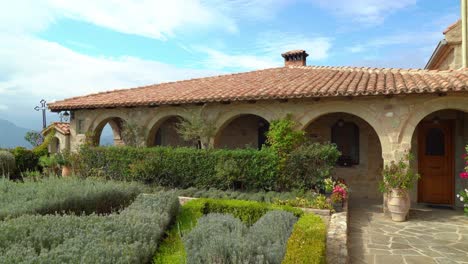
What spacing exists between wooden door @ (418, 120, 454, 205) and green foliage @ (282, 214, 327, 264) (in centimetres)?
640

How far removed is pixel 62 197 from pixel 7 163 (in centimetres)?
960

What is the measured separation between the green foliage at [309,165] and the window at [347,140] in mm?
2638

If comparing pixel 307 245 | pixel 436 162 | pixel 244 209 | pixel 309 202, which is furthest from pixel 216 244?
pixel 436 162

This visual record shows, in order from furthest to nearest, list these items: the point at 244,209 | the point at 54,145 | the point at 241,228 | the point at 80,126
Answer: the point at 54,145
the point at 80,126
the point at 244,209
the point at 241,228

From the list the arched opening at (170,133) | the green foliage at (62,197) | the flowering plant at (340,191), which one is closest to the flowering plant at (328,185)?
the flowering plant at (340,191)

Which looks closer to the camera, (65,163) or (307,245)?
(307,245)

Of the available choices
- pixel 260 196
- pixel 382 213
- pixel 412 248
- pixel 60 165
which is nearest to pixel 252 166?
pixel 260 196

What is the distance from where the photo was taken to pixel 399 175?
7.84 m

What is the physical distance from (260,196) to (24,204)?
17.4ft

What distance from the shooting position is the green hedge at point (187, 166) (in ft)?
29.6

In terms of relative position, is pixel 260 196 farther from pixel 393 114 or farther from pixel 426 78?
pixel 426 78

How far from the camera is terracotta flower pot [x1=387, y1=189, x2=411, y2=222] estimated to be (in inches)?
305

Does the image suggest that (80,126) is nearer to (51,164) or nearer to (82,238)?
(51,164)

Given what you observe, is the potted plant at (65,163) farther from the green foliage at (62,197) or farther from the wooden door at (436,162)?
the wooden door at (436,162)
